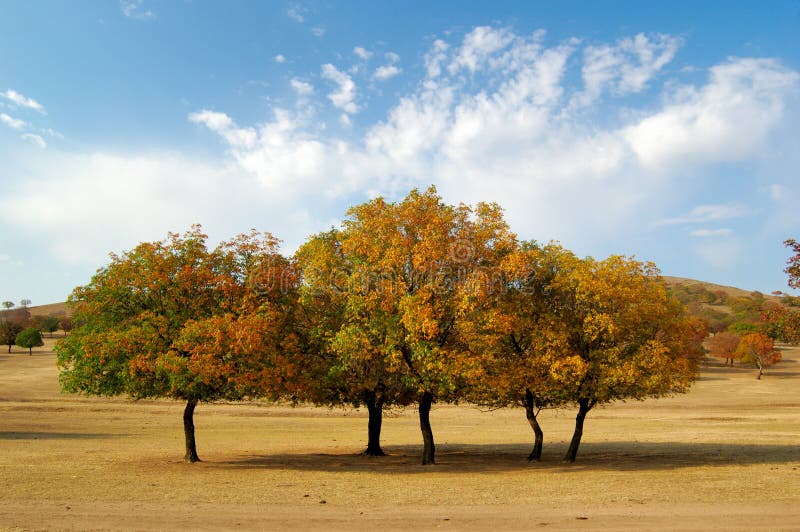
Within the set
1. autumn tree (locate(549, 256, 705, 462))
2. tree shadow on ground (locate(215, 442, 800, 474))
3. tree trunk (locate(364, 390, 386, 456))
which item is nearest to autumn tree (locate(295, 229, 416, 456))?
tree trunk (locate(364, 390, 386, 456))

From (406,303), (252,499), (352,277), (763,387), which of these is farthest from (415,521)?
(763,387)

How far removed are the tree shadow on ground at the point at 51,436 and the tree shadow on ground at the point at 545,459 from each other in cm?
1555

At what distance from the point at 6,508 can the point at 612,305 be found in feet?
77.8

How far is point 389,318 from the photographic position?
25.1 m

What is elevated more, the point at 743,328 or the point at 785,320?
the point at 785,320

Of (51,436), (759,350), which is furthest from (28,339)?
(759,350)

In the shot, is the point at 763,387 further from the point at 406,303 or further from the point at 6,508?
the point at 6,508

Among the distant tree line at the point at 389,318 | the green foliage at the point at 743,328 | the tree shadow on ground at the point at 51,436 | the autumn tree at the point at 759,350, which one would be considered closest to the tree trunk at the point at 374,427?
the distant tree line at the point at 389,318

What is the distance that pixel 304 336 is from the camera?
2847cm

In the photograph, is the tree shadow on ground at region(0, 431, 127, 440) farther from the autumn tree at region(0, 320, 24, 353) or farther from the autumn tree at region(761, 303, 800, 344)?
the autumn tree at region(0, 320, 24, 353)

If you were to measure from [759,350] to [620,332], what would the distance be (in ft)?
313

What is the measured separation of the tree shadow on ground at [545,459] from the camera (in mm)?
26547

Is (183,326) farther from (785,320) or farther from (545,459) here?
(785,320)

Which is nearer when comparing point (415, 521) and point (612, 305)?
point (415, 521)
